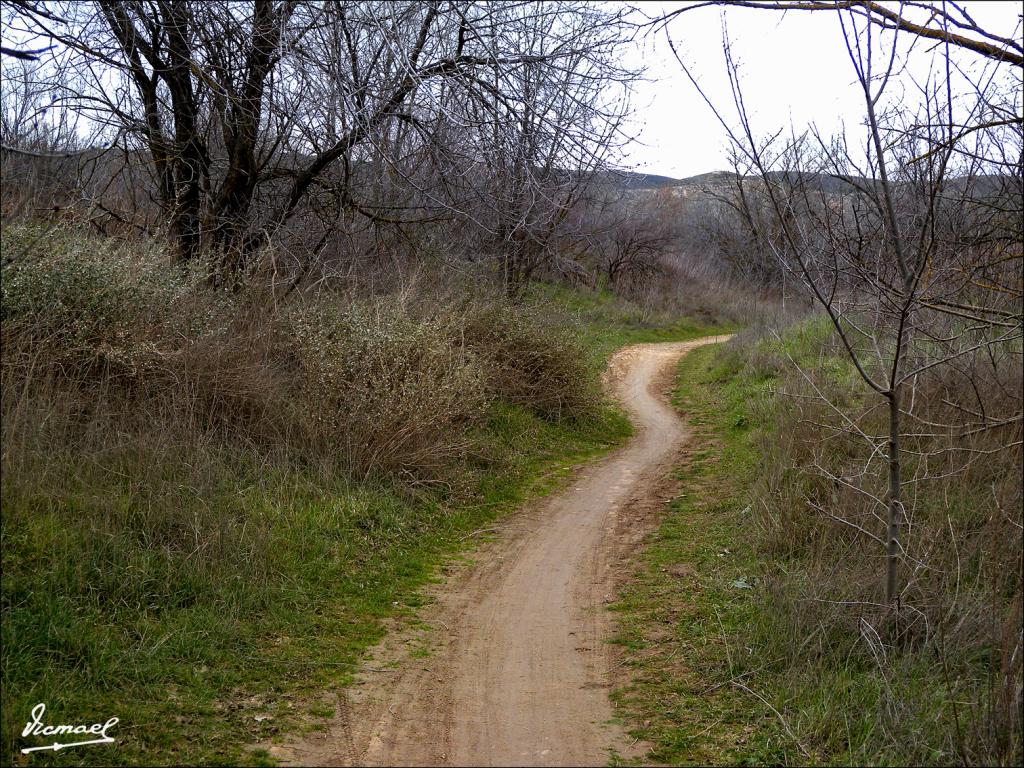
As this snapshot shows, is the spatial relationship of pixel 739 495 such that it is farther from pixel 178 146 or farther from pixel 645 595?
pixel 178 146

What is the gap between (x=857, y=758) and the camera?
382 centimetres

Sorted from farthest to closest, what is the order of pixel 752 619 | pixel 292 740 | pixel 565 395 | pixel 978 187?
pixel 565 395, pixel 978 187, pixel 752 619, pixel 292 740

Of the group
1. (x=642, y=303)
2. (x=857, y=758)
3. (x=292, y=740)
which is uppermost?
(x=642, y=303)

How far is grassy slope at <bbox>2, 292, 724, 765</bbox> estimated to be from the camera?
4070 mm

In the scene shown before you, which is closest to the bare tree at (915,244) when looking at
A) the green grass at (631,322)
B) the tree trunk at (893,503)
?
the tree trunk at (893,503)

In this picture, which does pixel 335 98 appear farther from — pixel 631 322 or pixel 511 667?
pixel 631 322

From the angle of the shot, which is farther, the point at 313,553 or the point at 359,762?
the point at 313,553

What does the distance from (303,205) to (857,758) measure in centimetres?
946

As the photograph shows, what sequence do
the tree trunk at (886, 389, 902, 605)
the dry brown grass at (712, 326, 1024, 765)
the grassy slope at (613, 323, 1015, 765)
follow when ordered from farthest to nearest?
the tree trunk at (886, 389, 902, 605) → the grassy slope at (613, 323, 1015, 765) → the dry brown grass at (712, 326, 1024, 765)

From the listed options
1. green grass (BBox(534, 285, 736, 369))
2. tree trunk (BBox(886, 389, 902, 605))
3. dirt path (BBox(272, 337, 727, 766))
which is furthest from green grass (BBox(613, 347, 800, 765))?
green grass (BBox(534, 285, 736, 369))

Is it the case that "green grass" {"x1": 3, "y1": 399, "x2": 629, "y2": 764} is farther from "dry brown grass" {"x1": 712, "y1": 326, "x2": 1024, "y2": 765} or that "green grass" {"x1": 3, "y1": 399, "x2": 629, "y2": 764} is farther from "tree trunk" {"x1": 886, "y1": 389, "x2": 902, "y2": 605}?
"tree trunk" {"x1": 886, "y1": 389, "x2": 902, "y2": 605}

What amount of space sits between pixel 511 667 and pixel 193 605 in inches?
78.4

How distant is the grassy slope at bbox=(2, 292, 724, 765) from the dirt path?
326 mm

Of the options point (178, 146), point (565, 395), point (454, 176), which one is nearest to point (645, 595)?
point (454, 176)
